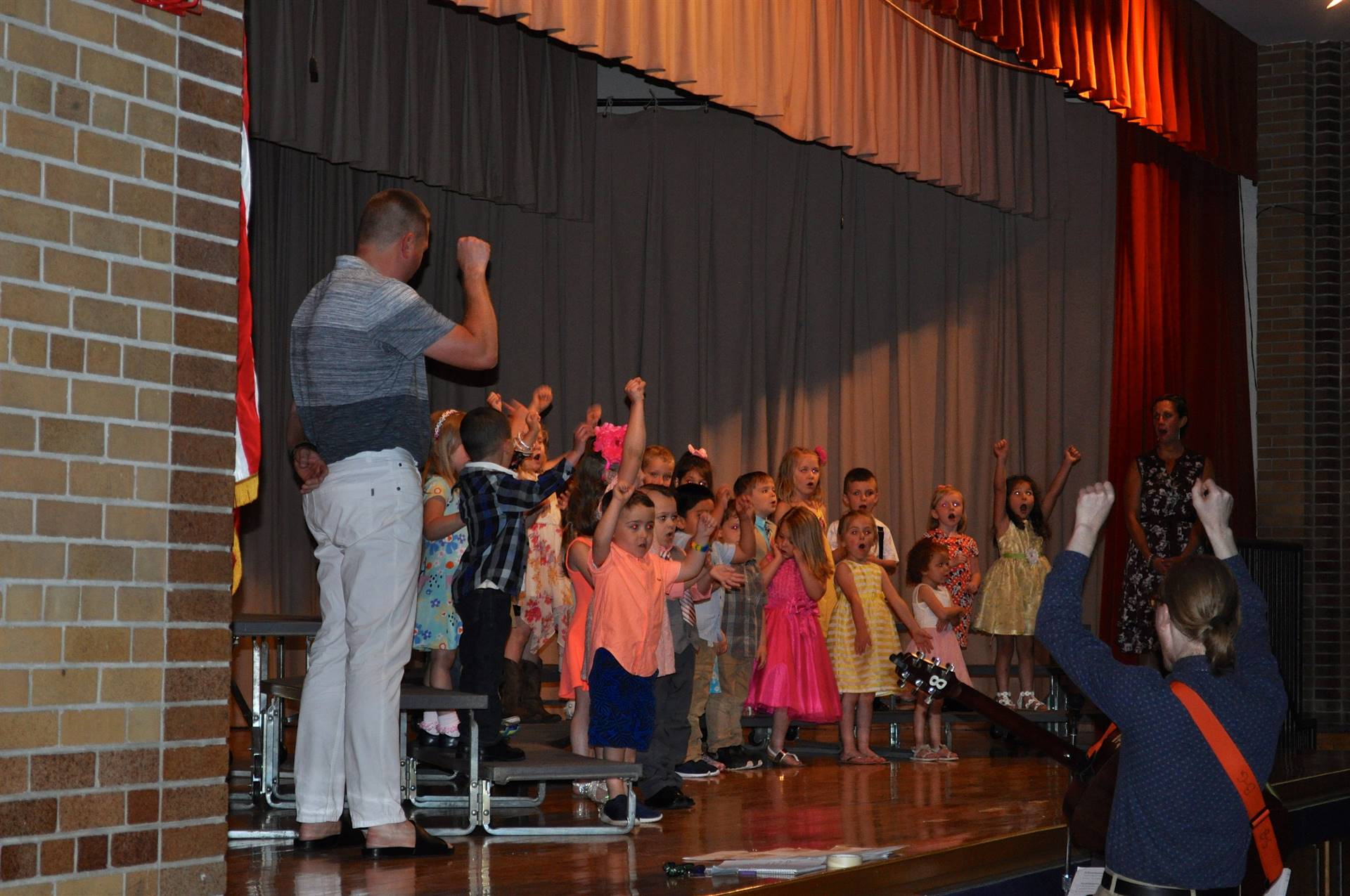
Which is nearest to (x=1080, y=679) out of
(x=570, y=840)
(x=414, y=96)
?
(x=570, y=840)

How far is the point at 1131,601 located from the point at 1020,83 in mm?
3070

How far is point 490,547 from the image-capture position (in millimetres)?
4758

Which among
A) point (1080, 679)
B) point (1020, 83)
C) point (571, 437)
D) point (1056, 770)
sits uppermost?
point (1020, 83)

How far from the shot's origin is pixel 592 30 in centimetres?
559

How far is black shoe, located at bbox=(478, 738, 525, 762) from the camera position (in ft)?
15.0

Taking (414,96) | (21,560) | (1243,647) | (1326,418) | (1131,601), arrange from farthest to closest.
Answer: (1326,418)
(1131,601)
(414,96)
(1243,647)
(21,560)

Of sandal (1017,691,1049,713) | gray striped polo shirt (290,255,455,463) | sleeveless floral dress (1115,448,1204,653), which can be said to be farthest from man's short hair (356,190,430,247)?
sleeveless floral dress (1115,448,1204,653)

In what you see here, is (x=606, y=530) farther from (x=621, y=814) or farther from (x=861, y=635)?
(x=861, y=635)

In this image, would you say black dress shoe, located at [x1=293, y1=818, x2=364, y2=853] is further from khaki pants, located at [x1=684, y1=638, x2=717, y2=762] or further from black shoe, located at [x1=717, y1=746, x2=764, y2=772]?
black shoe, located at [x1=717, y1=746, x2=764, y2=772]

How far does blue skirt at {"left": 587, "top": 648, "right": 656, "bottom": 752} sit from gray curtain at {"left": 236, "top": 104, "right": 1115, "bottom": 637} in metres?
5.14

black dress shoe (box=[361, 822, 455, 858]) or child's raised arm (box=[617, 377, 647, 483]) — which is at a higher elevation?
child's raised arm (box=[617, 377, 647, 483])

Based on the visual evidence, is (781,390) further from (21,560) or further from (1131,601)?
(21,560)

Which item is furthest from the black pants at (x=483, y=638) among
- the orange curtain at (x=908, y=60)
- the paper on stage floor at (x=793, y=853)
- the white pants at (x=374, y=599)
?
the orange curtain at (x=908, y=60)

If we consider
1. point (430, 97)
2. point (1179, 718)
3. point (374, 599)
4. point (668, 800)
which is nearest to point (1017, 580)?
point (668, 800)
